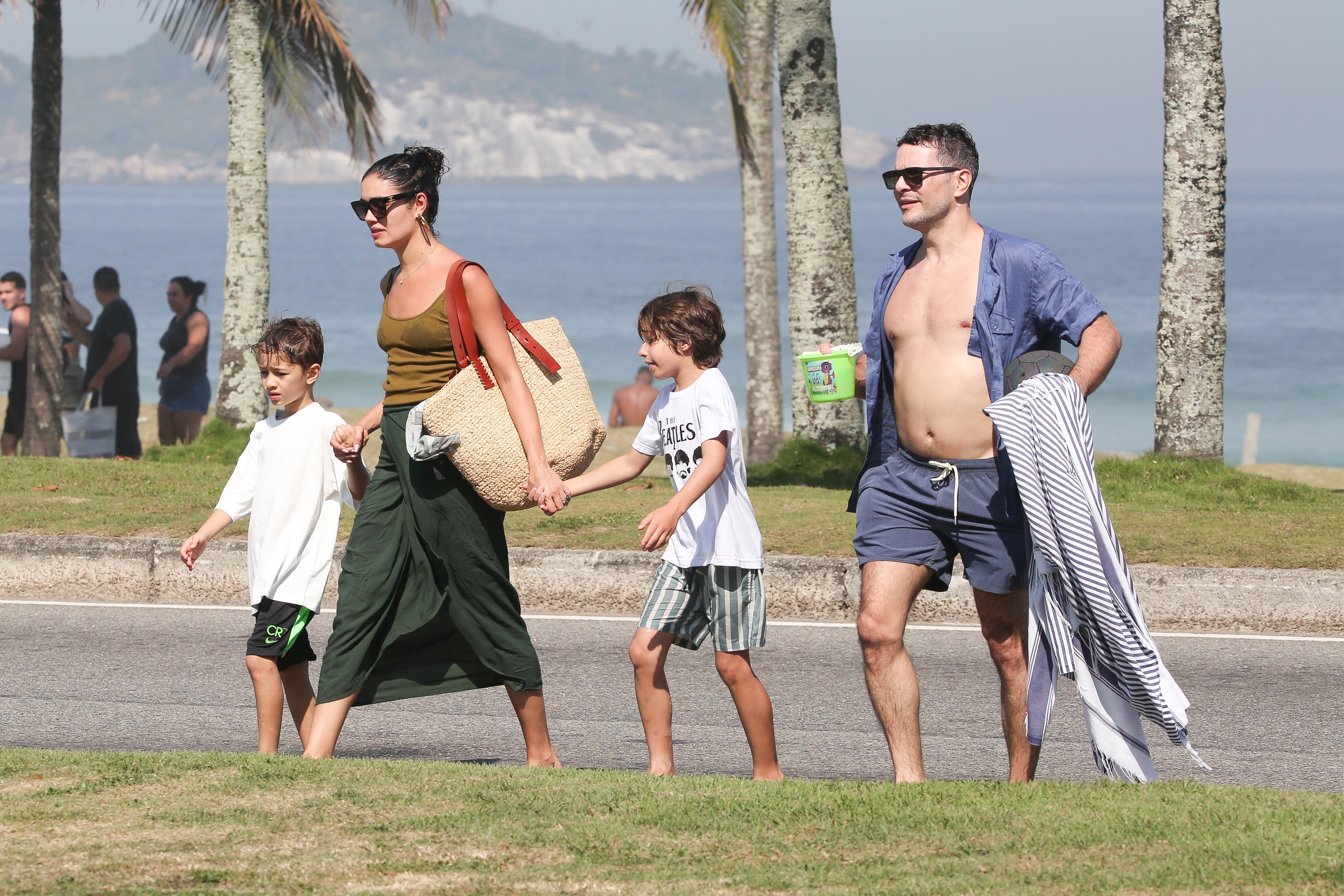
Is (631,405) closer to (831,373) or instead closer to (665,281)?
(831,373)

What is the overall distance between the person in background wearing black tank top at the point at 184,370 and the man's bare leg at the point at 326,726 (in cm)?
1027

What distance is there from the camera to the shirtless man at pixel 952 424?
4496 millimetres

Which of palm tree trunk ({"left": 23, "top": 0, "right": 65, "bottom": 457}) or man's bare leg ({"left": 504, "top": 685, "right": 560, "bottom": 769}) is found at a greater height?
palm tree trunk ({"left": 23, "top": 0, "right": 65, "bottom": 457})

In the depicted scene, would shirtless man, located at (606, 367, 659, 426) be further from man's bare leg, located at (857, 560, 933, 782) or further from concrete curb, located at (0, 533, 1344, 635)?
man's bare leg, located at (857, 560, 933, 782)

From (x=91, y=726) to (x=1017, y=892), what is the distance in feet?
13.1

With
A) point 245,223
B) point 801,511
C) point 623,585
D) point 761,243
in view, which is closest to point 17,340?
point 245,223

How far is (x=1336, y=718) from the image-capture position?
19.8 feet

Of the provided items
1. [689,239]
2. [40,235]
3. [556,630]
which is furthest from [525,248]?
[556,630]

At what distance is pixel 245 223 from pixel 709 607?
9.88m

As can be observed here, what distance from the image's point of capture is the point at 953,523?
453 cm

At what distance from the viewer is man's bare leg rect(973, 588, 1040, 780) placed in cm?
463

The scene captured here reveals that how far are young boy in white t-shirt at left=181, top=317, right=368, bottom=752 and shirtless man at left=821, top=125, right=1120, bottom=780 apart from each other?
170cm

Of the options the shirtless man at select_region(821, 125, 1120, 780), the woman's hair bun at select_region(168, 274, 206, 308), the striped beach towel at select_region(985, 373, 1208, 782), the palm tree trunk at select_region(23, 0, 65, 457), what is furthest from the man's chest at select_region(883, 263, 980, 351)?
the palm tree trunk at select_region(23, 0, 65, 457)

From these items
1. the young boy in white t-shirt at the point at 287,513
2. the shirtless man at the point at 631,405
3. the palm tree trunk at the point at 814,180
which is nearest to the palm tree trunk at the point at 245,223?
the palm tree trunk at the point at 814,180
